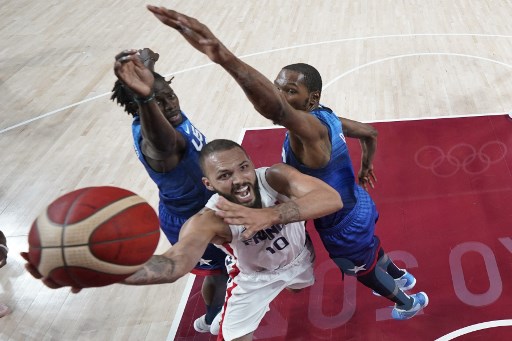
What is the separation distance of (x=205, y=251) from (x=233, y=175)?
0.94 m

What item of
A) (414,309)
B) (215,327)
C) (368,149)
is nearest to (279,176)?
(368,149)

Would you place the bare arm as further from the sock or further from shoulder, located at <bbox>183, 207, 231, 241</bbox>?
the sock

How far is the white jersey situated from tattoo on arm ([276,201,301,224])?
0.32m

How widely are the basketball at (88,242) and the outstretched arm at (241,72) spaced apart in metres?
0.75

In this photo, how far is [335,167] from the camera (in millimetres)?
3186

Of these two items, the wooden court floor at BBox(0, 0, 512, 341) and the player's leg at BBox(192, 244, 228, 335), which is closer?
the player's leg at BBox(192, 244, 228, 335)

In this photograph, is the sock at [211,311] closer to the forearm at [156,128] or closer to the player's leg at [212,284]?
the player's leg at [212,284]

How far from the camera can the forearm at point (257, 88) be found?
254cm

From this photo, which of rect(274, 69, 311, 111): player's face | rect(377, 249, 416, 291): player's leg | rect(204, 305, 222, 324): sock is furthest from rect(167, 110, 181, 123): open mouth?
rect(377, 249, 416, 291): player's leg

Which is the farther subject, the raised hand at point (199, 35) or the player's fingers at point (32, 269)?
the raised hand at point (199, 35)

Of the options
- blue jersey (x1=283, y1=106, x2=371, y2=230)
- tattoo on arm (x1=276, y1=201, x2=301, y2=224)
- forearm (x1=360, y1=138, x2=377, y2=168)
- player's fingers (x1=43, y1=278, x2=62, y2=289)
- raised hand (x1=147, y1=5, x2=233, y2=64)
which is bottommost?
forearm (x1=360, y1=138, x2=377, y2=168)

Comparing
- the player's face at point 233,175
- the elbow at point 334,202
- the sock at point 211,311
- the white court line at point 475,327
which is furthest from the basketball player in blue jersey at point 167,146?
the white court line at point 475,327

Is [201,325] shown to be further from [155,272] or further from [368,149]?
[155,272]

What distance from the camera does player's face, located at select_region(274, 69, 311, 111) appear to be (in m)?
3.21
